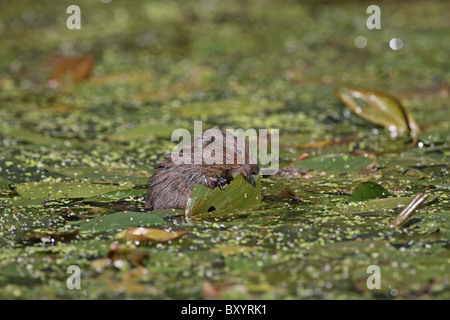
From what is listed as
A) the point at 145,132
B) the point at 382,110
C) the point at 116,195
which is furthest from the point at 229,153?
the point at 382,110

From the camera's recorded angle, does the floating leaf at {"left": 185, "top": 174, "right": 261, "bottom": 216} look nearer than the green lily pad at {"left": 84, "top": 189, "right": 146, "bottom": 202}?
Yes

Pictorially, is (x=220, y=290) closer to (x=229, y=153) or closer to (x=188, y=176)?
(x=188, y=176)

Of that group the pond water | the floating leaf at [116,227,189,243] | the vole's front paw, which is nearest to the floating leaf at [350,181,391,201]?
the pond water

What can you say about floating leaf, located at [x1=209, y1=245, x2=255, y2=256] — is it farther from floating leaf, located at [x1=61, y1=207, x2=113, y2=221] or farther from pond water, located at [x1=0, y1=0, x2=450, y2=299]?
floating leaf, located at [x1=61, y1=207, x2=113, y2=221]

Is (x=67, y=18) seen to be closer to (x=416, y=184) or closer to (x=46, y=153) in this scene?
(x=46, y=153)

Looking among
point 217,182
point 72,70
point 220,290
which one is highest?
point 72,70

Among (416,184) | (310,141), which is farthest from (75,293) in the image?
(310,141)
